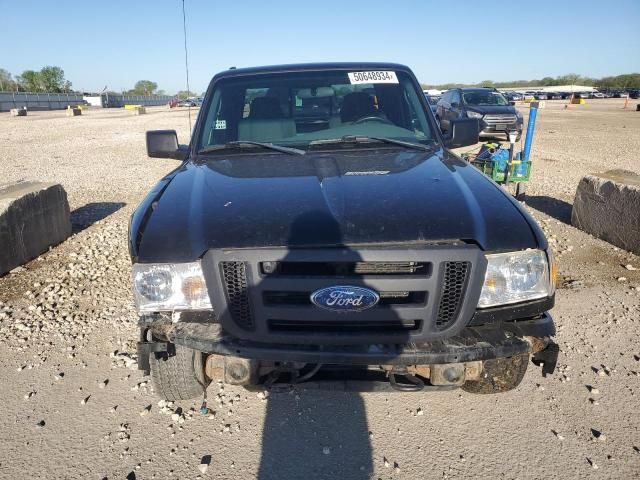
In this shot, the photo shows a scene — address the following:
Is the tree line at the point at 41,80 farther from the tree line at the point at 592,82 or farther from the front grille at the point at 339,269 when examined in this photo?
the front grille at the point at 339,269

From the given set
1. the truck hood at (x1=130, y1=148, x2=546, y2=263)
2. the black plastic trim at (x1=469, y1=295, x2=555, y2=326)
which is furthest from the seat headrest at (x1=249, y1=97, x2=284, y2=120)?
the black plastic trim at (x1=469, y1=295, x2=555, y2=326)

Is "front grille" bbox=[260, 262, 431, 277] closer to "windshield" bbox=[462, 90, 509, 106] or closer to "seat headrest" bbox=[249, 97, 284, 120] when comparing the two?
"seat headrest" bbox=[249, 97, 284, 120]

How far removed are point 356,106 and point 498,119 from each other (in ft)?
42.9

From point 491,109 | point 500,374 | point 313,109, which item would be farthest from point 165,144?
point 491,109

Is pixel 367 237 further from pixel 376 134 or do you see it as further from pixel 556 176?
pixel 556 176

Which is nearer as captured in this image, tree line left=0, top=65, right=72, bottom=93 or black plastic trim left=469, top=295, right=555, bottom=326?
black plastic trim left=469, top=295, right=555, bottom=326

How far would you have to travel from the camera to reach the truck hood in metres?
2.11

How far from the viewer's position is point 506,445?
8.21 ft

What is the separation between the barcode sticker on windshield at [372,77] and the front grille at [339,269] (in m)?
2.09

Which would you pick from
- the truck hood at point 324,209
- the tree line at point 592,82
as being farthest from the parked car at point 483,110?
the tree line at point 592,82

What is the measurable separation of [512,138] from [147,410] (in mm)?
6196

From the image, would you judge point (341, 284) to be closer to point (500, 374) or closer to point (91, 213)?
point (500, 374)

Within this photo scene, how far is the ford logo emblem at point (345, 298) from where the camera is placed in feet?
Answer: 6.55

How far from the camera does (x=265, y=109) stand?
11.6 ft
